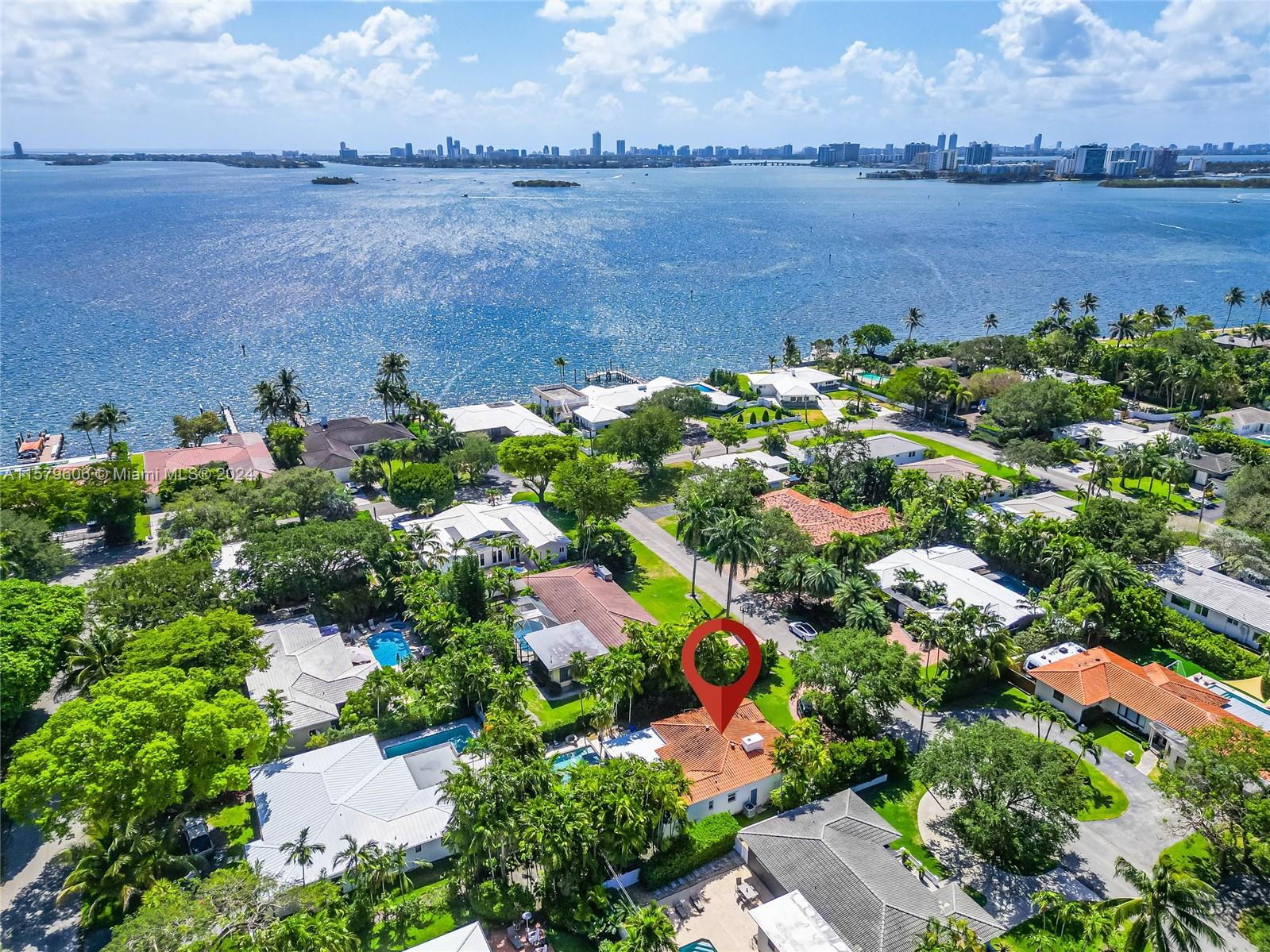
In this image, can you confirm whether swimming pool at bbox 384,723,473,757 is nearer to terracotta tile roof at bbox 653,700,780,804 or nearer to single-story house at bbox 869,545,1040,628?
terracotta tile roof at bbox 653,700,780,804

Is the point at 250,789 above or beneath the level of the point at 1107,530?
beneath

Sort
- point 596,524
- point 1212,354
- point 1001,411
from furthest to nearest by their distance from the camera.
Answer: point 1212,354 → point 1001,411 → point 596,524

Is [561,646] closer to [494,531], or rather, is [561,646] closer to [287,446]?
[494,531]

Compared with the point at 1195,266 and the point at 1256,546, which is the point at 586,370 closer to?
the point at 1256,546

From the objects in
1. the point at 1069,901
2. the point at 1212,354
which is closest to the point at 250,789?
the point at 1069,901

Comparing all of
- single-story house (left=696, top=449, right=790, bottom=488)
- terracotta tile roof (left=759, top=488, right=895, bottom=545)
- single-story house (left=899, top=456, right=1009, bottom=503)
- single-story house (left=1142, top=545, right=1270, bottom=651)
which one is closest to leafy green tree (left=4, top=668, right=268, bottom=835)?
terracotta tile roof (left=759, top=488, right=895, bottom=545)

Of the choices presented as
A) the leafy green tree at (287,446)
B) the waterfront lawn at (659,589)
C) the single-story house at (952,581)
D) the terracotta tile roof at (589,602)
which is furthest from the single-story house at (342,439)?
the single-story house at (952,581)
